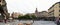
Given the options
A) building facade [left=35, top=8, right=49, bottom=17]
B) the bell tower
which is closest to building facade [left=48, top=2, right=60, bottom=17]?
building facade [left=35, top=8, right=49, bottom=17]

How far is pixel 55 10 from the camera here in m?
1.44

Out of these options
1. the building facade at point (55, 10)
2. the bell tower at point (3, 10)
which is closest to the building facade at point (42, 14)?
the building facade at point (55, 10)

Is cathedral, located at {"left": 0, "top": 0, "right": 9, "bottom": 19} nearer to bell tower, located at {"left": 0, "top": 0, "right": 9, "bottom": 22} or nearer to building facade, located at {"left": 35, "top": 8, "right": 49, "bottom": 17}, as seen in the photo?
bell tower, located at {"left": 0, "top": 0, "right": 9, "bottom": 22}

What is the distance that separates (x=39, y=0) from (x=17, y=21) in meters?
0.40

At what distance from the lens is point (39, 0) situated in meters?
1.52

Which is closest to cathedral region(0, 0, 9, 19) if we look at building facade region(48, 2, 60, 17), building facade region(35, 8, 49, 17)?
building facade region(35, 8, 49, 17)

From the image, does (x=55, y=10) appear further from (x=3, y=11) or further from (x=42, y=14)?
(x=3, y=11)

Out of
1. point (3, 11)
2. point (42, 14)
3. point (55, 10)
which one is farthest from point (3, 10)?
point (55, 10)

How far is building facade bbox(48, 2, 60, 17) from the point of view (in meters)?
1.42

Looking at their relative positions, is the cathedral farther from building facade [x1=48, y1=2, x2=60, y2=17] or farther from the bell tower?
building facade [x1=48, y1=2, x2=60, y2=17]

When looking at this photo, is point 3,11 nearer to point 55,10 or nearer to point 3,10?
point 3,10

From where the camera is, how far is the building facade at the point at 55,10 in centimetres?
142

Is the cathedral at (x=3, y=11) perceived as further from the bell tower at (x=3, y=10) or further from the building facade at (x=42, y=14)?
the building facade at (x=42, y=14)

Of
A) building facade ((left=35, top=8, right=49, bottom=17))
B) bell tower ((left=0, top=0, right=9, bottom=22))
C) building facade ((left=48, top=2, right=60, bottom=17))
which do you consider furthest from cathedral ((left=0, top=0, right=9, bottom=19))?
building facade ((left=48, top=2, right=60, bottom=17))
